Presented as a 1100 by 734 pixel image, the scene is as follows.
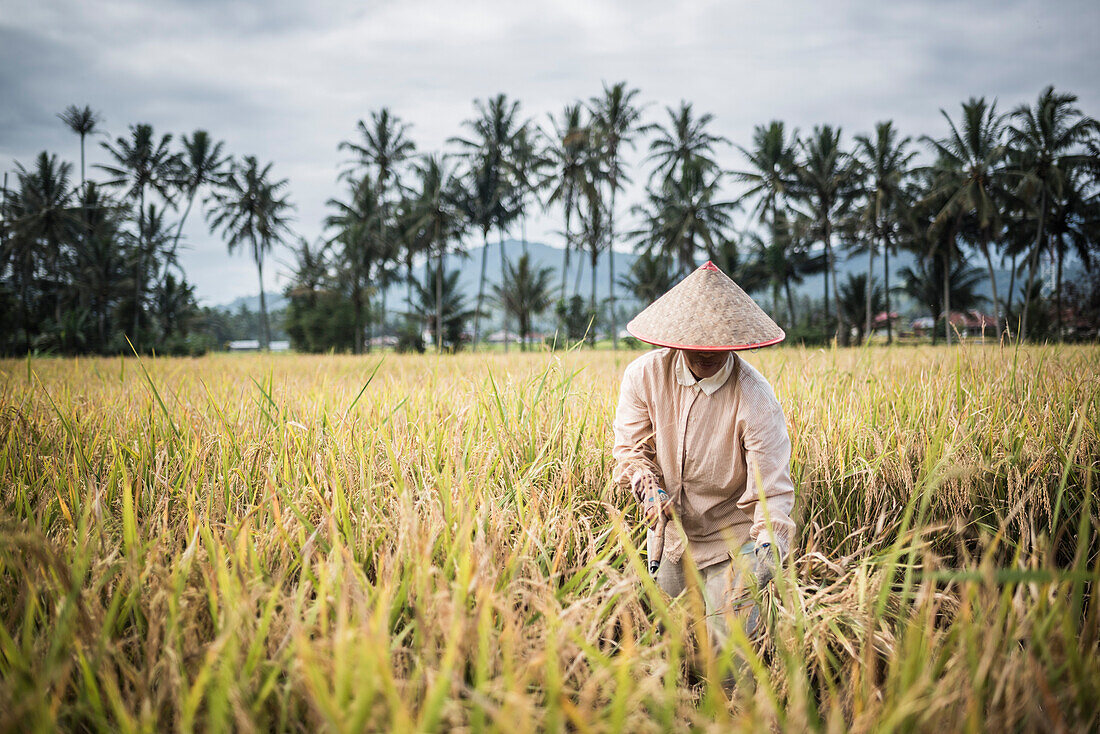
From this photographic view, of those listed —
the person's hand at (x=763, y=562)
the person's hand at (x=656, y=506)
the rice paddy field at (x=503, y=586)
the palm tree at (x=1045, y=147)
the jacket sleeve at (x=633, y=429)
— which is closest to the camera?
the rice paddy field at (x=503, y=586)

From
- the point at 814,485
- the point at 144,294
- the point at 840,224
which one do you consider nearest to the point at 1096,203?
the point at 840,224

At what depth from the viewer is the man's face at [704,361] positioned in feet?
4.71

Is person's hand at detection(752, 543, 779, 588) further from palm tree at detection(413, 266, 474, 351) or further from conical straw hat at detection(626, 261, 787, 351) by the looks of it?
palm tree at detection(413, 266, 474, 351)

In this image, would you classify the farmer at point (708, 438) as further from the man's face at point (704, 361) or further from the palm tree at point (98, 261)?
the palm tree at point (98, 261)

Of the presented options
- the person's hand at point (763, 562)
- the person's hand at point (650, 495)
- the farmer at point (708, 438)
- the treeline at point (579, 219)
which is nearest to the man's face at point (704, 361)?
the farmer at point (708, 438)

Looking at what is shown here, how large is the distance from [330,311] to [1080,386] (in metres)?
29.5

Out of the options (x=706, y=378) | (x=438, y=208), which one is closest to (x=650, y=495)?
(x=706, y=378)

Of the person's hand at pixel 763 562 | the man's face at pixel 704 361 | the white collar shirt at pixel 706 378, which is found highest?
the man's face at pixel 704 361

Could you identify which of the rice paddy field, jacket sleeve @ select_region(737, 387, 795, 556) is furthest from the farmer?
the rice paddy field

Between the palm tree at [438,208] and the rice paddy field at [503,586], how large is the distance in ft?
76.1

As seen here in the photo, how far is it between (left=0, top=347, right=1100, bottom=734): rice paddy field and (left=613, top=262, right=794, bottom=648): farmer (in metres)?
0.14

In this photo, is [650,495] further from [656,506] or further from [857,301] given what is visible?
[857,301]

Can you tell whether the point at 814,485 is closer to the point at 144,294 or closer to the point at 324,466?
the point at 324,466

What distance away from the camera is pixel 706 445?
1544 mm
